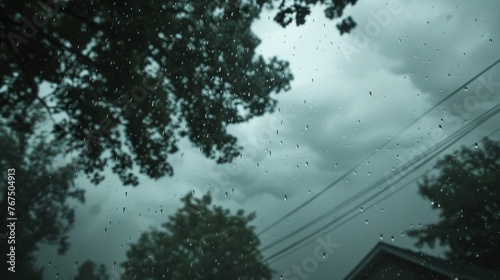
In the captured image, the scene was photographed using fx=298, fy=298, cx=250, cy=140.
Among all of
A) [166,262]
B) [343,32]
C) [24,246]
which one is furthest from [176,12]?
[166,262]

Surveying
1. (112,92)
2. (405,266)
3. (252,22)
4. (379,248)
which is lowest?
(405,266)

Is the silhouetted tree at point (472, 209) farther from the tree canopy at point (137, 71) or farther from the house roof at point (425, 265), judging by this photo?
the tree canopy at point (137, 71)

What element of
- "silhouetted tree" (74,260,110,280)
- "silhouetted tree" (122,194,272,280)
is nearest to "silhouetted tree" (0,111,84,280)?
"silhouetted tree" (74,260,110,280)

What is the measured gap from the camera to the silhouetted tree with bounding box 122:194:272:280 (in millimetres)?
15266

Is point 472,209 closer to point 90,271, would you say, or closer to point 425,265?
point 425,265

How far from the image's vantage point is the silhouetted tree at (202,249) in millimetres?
15266

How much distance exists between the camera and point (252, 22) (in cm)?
611

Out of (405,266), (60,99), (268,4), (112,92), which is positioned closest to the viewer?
(268,4)

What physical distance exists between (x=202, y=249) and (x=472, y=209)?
51.8ft

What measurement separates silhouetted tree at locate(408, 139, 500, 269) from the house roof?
7.17 metres

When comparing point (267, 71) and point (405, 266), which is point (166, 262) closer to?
point (405, 266)

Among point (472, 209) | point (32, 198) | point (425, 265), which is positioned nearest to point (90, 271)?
point (32, 198)

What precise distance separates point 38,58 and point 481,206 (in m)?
22.1

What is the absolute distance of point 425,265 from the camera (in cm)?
895
